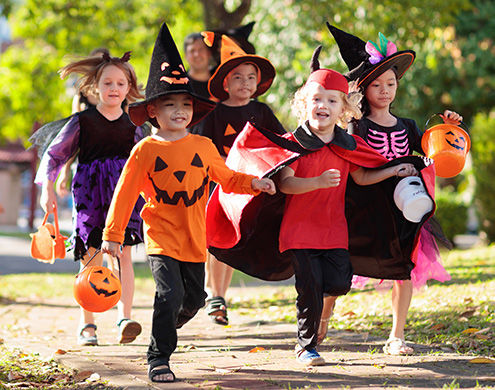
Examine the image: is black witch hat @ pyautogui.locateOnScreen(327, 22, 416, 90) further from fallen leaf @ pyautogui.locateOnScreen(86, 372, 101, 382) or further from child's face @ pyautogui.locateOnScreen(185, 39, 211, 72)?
fallen leaf @ pyautogui.locateOnScreen(86, 372, 101, 382)

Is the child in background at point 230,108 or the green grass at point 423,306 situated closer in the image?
the green grass at point 423,306

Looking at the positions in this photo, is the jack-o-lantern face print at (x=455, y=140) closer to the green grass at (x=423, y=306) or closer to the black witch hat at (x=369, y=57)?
the black witch hat at (x=369, y=57)

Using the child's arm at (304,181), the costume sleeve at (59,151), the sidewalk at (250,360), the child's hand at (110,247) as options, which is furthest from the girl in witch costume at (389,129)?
the costume sleeve at (59,151)

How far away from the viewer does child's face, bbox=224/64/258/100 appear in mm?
6754

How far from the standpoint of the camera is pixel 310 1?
12758 millimetres

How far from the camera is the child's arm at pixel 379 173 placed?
496 cm

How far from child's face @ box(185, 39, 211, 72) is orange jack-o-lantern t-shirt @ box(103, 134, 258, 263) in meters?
3.39

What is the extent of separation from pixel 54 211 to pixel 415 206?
2816mm

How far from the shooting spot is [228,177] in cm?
480

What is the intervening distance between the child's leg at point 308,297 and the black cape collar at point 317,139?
69 centimetres

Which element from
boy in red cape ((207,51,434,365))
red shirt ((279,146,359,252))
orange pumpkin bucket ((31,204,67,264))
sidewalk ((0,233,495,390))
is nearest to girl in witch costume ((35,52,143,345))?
orange pumpkin bucket ((31,204,67,264))

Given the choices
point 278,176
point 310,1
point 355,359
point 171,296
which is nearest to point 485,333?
point 355,359

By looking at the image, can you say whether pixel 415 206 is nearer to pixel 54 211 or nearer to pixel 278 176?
pixel 278 176

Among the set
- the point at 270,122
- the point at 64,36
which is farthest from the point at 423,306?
the point at 64,36
